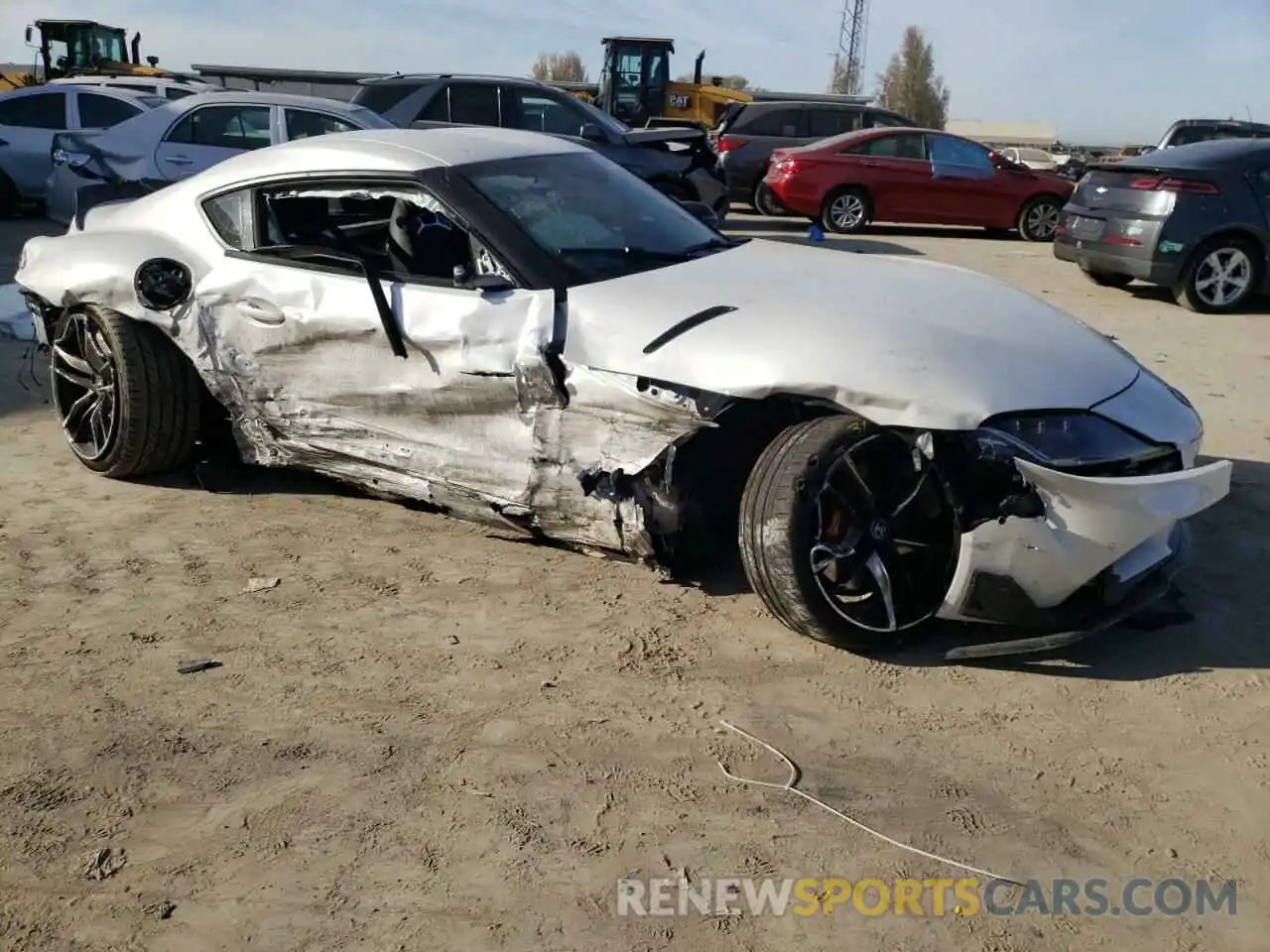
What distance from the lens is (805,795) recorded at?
9.13 ft

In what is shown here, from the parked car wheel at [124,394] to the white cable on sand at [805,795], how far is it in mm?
2783

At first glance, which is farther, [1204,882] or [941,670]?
[941,670]

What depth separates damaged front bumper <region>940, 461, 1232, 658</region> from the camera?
315 cm

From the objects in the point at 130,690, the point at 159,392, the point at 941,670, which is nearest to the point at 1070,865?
the point at 941,670

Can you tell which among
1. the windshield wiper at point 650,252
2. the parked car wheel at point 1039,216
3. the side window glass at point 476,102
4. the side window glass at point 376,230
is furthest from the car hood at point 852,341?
the parked car wheel at point 1039,216

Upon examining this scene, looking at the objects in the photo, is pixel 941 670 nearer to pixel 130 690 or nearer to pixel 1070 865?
pixel 1070 865

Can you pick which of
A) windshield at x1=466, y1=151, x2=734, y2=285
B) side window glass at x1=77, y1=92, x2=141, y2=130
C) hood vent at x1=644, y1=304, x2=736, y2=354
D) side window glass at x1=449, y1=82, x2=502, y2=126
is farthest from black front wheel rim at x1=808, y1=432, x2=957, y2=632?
side window glass at x1=77, y1=92, x2=141, y2=130

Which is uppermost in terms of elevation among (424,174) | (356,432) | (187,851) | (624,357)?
(424,174)

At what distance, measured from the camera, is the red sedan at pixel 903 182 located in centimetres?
1467

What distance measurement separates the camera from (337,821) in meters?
2.66

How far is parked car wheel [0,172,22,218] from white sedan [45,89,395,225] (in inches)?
163

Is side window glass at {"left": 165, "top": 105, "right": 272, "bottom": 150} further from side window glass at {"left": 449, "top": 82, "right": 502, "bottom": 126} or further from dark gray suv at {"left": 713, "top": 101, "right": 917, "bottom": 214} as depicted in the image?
dark gray suv at {"left": 713, "top": 101, "right": 917, "bottom": 214}

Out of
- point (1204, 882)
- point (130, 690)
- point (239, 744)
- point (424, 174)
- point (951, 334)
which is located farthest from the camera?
point (424, 174)

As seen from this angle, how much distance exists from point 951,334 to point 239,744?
236cm
